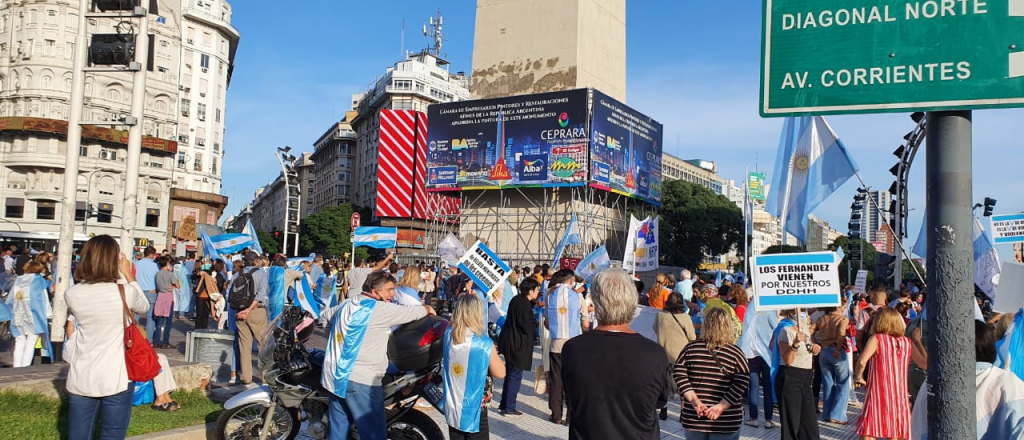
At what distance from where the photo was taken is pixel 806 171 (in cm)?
998

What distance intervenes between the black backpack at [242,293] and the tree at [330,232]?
57.6 meters

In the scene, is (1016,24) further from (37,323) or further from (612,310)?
(37,323)

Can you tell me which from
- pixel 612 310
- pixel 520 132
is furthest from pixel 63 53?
pixel 612 310

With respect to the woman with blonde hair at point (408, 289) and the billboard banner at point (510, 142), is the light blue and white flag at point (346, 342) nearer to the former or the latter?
the woman with blonde hair at point (408, 289)

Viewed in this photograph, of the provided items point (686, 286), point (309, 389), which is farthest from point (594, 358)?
point (686, 286)

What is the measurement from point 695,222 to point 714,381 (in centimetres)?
5584

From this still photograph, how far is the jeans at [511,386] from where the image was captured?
29.2 feet

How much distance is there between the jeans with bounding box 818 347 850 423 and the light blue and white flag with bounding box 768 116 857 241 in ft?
5.13

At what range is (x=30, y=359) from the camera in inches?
381

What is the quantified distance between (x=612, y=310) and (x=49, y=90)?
6316 cm

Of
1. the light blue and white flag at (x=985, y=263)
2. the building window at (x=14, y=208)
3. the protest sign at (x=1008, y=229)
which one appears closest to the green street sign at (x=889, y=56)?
the protest sign at (x=1008, y=229)

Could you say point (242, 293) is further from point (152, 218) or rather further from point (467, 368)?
point (152, 218)

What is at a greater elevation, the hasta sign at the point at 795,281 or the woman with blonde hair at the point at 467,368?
the hasta sign at the point at 795,281

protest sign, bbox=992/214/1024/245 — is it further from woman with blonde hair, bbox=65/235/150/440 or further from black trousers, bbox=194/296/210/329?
black trousers, bbox=194/296/210/329
